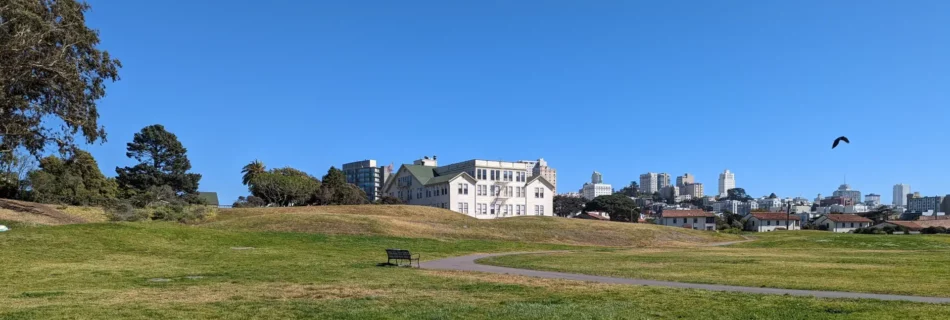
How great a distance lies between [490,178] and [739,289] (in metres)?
89.2

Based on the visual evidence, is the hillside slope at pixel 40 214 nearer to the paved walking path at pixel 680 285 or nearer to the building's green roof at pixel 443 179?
the paved walking path at pixel 680 285

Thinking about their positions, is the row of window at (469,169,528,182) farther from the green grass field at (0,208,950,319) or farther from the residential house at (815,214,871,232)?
the residential house at (815,214,871,232)

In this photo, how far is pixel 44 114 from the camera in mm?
43594

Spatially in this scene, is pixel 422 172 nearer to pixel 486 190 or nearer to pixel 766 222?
pixel 486 190

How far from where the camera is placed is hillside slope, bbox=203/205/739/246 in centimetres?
5319

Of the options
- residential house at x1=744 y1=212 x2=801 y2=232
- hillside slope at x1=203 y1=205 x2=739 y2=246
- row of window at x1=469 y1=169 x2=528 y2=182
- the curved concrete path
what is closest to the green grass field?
the curved concrete path

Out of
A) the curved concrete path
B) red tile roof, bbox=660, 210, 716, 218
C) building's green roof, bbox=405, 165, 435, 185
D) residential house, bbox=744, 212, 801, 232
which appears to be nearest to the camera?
the curved concrete path

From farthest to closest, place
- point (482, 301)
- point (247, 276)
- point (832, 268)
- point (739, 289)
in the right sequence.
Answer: point (832, 268) → point (247, 276) → point (739, 289) → point (482, 301)

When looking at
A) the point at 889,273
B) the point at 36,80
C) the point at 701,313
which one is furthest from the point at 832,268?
the point at 36,80

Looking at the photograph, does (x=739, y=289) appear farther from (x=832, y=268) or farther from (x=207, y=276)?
(x=207, y=276)

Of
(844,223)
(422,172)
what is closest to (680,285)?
(422,172)

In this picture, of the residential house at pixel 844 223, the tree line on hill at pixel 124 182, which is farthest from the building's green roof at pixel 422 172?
the residential house at pixel 844 223

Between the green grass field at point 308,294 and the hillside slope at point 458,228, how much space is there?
792 inches

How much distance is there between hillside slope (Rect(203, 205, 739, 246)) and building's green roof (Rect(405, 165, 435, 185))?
3904cm
